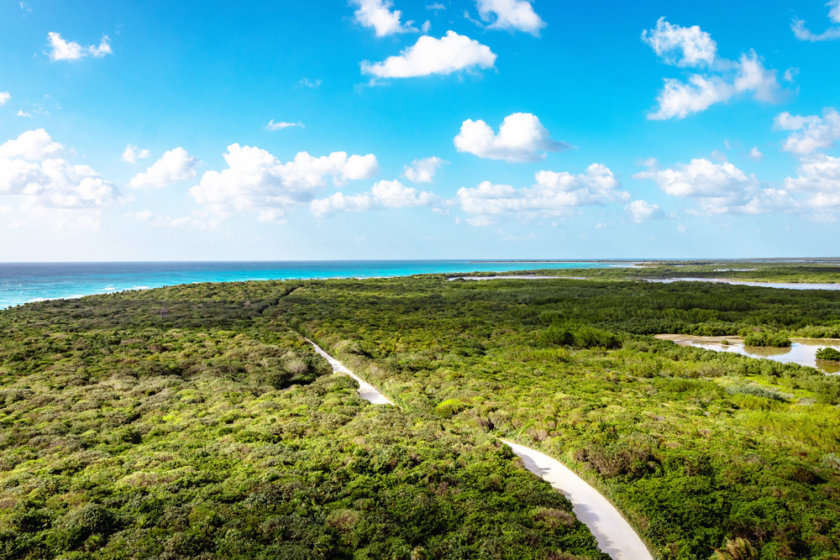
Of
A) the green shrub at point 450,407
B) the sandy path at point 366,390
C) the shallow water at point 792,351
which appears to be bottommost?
the sandy path at point 366,390

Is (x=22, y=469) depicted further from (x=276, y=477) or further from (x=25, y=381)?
(x=25, y=381)

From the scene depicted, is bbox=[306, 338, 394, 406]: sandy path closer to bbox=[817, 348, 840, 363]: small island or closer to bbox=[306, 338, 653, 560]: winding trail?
bbox=[306, 338, 653, 560]: winding trail

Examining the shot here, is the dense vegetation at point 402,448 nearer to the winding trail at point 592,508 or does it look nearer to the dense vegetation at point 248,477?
the dense vegetation at point 248,477

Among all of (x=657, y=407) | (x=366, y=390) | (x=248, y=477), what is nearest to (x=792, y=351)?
(x=657, y=407)

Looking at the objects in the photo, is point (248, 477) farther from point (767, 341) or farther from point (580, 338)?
point (767, 341)

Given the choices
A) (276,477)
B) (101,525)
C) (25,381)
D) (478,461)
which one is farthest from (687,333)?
(25,381)

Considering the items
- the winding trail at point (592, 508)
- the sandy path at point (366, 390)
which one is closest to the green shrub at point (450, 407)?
the sandy path at point (366, 390)
